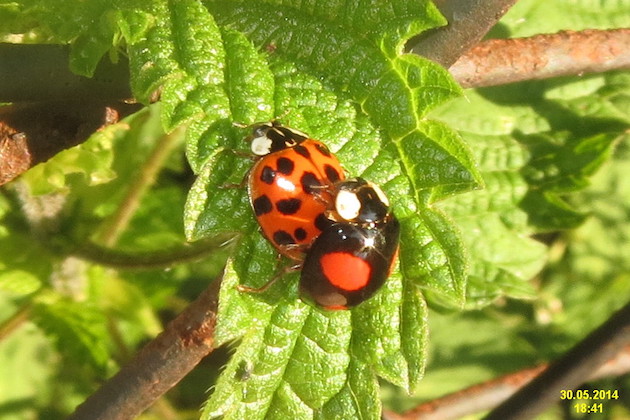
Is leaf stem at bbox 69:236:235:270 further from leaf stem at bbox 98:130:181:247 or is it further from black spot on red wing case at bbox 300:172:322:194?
black spot on red wing case at bbox 300:172:322:194

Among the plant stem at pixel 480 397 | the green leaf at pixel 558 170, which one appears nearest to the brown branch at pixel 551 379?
the plant stem at pixel 480 397

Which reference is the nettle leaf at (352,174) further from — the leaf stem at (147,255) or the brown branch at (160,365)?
Answer: the leaf stem at (147,255)

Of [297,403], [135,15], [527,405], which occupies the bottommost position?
[527,405]

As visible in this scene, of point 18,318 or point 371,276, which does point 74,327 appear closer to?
point 18,318

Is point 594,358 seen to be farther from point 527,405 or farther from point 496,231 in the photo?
point 496,231

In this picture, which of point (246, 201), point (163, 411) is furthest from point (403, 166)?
point (163, 411)

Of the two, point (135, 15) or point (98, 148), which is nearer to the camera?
point (135, 15)
